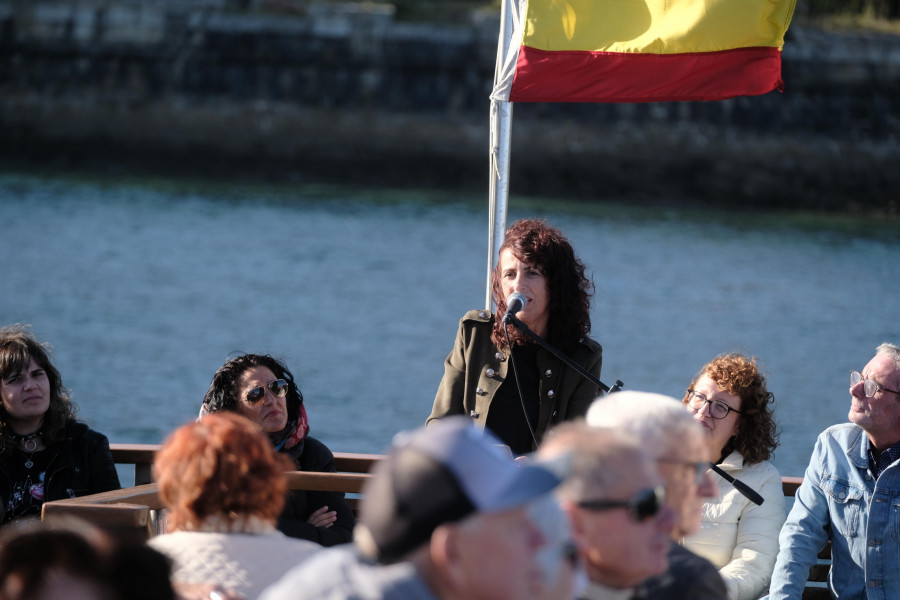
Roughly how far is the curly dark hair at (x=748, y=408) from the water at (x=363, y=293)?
10692 millimetres

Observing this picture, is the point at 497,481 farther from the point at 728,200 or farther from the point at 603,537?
the point at 728,200

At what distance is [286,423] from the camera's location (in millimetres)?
4488

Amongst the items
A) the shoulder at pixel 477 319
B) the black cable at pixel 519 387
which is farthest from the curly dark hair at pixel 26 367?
the black cable at pixel 519 387

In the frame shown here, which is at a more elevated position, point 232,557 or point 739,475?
point 232,557

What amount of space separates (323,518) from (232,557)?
1.57m

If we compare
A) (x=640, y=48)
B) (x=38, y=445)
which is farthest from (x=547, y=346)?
(x=640, y=48)

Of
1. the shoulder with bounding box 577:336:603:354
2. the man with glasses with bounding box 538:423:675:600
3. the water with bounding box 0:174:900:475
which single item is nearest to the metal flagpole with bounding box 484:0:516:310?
the shoulder with bounding box 577:336:603:354

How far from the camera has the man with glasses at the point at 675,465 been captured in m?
2.67

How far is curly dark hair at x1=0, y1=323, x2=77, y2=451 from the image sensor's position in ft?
14.5

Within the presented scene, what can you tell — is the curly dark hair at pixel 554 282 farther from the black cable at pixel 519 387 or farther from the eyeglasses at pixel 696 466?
the eyeglasses at pixel 696 466

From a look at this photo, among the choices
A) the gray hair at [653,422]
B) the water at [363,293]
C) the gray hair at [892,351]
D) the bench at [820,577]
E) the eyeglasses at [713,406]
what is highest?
the gray hair at [653,422]

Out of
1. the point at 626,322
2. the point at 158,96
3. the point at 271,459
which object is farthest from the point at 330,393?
the point at 158,96

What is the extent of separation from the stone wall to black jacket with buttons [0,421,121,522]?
32.9 meters

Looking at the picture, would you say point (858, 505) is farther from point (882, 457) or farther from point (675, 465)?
point (675, 465)
